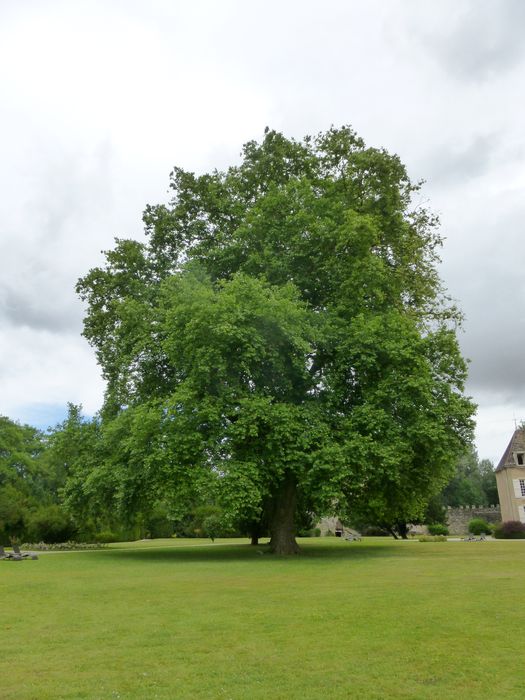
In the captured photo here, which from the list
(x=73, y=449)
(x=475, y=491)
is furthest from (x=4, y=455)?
(x=475, y=491)

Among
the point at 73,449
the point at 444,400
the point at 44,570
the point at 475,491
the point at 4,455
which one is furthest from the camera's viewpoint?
the point at 475,491

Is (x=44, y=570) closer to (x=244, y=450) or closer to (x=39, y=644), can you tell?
(x=244, y=450)

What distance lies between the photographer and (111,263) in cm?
3303

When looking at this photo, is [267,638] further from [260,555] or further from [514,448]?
[514,448]

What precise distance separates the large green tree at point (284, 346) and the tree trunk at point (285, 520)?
0.09m

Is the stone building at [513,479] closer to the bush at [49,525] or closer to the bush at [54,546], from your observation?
the bush at [54,546]

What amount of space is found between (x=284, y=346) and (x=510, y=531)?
33907 millimetres

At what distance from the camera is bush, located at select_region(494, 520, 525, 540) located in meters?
48.9

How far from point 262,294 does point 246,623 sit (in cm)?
1576

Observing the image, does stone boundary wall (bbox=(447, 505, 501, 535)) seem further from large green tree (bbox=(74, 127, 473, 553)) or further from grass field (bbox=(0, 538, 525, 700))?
grass field (bbox=(0, 538, 525, 700))

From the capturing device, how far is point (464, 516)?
69.6 meters

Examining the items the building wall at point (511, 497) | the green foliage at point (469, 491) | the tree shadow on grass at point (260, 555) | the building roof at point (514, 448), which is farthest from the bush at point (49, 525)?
Answer: the green foliage at point (469, 491)

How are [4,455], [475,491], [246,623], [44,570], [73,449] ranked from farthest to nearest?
[475,491] < [4,455] < [73,449] < [44,570] < [246,623]

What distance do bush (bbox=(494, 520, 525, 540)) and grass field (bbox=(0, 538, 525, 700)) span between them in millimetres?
A: 36599
